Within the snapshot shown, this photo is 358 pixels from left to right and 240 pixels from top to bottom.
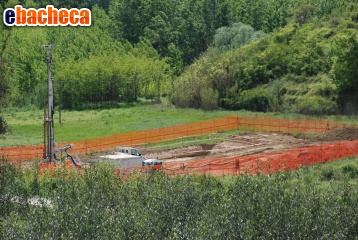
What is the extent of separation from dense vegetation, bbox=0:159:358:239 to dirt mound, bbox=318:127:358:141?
2584 centimetres

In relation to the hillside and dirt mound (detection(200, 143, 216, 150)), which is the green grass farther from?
the hillside

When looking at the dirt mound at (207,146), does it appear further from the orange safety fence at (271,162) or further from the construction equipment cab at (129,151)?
the construction equipment cab at (129,151)

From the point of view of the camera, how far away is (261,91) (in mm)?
80188

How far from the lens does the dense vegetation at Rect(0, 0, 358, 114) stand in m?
75.9

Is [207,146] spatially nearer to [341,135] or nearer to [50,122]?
[341,135]

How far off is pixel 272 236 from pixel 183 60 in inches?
4220

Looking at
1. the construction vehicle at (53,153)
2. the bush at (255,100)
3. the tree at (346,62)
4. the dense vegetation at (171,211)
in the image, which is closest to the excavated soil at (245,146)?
the construction vehicle at (53,153)

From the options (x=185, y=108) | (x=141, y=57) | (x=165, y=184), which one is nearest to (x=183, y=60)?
(x=141, y=57)

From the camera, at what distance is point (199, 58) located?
98312 millimetres

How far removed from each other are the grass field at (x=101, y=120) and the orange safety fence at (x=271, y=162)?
1939cm

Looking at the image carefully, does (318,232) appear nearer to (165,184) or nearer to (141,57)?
(165,184)

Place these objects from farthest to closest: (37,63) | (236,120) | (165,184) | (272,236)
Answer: (37,63), (236,120), (165,184), (272,236)

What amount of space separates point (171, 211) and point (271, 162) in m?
19.4

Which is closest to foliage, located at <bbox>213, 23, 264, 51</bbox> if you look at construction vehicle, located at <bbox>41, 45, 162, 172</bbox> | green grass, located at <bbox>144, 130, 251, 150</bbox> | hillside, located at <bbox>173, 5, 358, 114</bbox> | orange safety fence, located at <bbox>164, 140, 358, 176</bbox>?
hillside, located at <bbox>173, 5, 358, 114</bbox>
